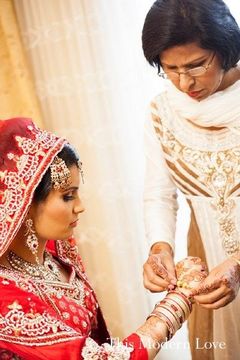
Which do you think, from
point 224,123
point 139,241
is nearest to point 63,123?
point 139,241

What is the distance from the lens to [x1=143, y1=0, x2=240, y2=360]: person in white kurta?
1.69m

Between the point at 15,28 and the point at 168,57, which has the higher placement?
the point at 15,28

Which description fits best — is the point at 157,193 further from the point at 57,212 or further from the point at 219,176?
the point at 57,212

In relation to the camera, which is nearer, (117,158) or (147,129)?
(147,129)

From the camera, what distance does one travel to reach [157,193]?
208 cm

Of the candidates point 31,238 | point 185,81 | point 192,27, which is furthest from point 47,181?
point 192,27

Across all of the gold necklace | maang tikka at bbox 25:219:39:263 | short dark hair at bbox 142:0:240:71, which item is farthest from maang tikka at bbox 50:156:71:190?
short dark hair at bbox 142:0:240:71

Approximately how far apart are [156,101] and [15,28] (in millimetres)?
1309

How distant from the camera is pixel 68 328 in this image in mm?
1507

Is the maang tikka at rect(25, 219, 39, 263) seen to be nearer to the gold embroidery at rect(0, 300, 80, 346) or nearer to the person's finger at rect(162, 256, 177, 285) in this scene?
the gold embroidery at rect(0, 300, 80, 346)

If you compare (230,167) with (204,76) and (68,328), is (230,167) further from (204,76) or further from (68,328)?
(68,328)

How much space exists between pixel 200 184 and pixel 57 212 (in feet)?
1.84

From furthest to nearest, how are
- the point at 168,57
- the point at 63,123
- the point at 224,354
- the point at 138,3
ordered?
the point at 63,123, the point at 138,3, the point at 224,354, the point at 168,57

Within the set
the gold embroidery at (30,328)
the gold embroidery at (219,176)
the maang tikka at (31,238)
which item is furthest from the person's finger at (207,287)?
the maang tikka at (31,238)
